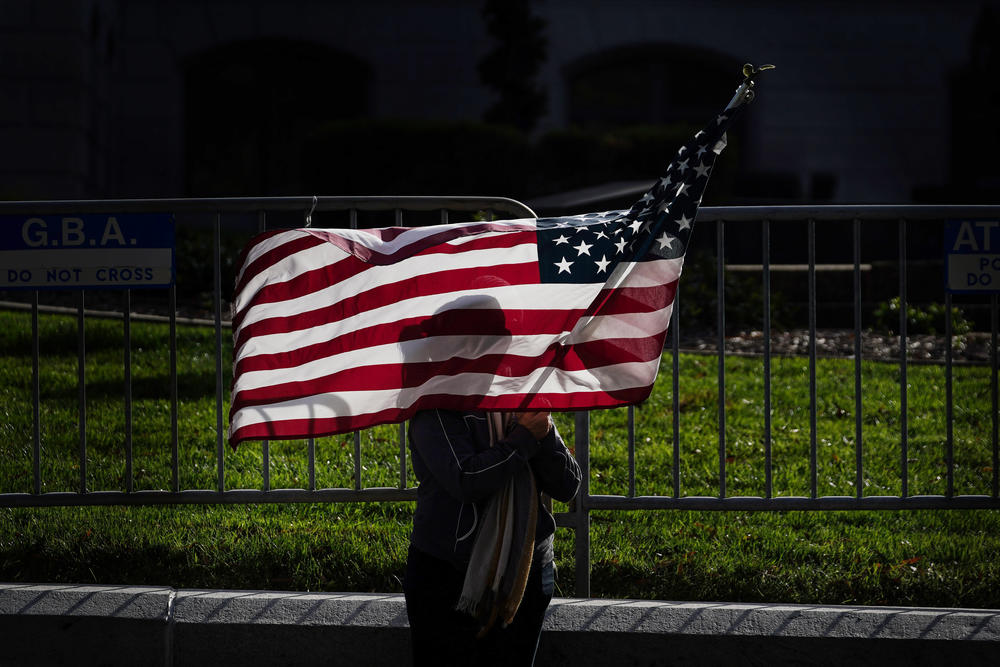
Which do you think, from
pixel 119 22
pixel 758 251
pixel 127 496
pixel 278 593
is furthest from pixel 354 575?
pixel 119 22

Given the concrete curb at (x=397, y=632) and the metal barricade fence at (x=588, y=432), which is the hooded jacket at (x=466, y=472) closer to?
the concrete curb at (x=397, y=632)

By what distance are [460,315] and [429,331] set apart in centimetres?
11

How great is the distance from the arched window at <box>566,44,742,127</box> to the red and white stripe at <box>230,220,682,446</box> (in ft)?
53.6

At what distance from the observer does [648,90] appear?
65.6 feet

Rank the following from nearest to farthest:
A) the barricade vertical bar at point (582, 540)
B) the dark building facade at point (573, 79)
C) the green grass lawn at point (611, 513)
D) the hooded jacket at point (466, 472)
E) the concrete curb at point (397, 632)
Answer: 1. the hooded jacket at point (466, 472)
2. the concrete curb at point (397, 632)
3. the barricade vertical bar at point (582, 540)
4. the green grass lawn at point (611, 513)
5. the dark building facade at point (573, 79)

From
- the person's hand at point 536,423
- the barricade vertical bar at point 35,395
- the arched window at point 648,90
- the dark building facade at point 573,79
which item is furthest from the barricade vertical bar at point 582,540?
the arched window at point 648,90

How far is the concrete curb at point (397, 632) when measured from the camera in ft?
13.3

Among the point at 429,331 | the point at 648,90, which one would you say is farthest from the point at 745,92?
the point at 648,90

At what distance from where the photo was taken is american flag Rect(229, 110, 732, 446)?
136 inches

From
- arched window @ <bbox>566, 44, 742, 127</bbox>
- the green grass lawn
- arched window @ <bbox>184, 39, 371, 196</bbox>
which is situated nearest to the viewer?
the green grass lawn

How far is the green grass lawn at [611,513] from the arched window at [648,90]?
496 inches

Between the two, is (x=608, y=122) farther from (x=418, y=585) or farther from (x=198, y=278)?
(x=418, y=585)

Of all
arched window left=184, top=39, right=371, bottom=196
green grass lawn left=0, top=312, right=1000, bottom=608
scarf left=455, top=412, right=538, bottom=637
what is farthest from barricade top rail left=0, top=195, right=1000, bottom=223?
arched window left=184, top=39, right=371, bottom=196

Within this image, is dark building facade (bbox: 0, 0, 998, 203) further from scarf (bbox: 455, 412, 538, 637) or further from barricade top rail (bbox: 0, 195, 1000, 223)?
scarf (bbox: 455, 412, 538, 637)
